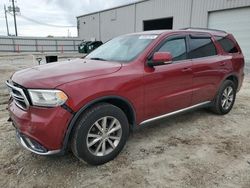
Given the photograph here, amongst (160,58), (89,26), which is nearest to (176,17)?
(160,58)

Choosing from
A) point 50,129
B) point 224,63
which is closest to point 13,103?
point 50,129

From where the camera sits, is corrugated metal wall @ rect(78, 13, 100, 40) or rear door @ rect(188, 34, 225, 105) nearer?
rear door @ rect(188, 34, 225, 105)

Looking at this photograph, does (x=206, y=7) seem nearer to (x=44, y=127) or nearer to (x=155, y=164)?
(x=155, y=164)

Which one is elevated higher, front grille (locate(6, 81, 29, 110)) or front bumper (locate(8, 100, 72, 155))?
front grille (locate(6, 81, 29, 110))

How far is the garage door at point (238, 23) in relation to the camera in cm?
1318

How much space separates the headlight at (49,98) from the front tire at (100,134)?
1.11 feet

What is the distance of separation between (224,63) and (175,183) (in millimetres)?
2895

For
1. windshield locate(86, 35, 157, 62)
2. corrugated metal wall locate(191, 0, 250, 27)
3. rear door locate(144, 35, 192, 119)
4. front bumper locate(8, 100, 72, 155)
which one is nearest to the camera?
front bumper locate(8, 100, 72, 155)

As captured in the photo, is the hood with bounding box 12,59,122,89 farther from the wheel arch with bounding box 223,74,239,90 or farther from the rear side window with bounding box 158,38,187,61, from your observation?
the wheel arch with bounding box 223,74,239,90

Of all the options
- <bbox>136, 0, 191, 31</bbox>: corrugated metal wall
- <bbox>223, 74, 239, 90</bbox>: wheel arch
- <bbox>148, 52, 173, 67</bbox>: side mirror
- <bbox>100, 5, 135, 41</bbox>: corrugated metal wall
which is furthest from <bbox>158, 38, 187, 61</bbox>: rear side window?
<bbox>100, 5, 135, 41</bbox>: corrugated metal wall

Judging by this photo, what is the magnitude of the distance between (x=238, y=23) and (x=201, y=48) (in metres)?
11.2

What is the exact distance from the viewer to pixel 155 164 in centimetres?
308

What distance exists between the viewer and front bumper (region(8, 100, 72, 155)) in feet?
8.27

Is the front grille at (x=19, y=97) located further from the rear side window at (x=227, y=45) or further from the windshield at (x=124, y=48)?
the rear side window at (x=227, y=45)
